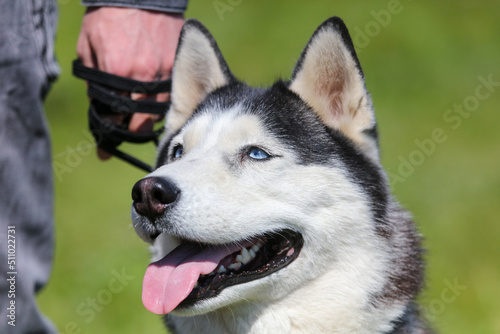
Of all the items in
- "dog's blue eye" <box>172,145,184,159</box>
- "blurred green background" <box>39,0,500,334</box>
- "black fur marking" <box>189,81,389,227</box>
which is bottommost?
"blurred green background" <box>39,0,500,334</box>

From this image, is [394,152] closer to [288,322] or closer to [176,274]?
[288,322]

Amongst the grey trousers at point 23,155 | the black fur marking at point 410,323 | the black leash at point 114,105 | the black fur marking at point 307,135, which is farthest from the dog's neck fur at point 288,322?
the black leash at point 114,105

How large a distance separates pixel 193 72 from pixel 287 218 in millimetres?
1149

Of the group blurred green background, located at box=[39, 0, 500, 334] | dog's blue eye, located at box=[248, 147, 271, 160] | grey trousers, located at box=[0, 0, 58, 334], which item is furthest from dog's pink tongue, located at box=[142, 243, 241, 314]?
blurred green background, located at box=[39, 0, 500, 334]

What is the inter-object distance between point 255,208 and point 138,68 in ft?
3.49

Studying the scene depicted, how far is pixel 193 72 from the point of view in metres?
3.51

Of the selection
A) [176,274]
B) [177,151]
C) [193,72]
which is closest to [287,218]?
[176,274]

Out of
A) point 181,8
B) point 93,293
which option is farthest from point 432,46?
point 181,8

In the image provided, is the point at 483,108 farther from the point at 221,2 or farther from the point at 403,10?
the point at 221,2

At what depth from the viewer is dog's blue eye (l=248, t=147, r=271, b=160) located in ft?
9.51

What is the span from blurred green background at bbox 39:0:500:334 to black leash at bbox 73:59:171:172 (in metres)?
0.58

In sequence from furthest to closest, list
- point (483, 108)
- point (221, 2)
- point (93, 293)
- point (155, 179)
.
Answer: point (221, 2) < point (483, 108) < point (93, 293) < point (155, 179)

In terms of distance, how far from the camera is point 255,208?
8.88 ft

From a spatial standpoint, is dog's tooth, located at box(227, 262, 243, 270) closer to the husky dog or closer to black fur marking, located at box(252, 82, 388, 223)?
the husky dog
